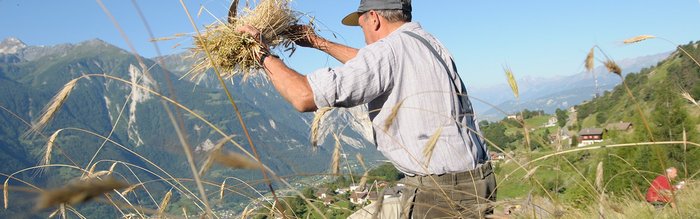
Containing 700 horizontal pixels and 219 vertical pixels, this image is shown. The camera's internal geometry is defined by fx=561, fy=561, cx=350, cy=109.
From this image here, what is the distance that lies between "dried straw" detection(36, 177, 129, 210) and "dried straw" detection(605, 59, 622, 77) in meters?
2.07

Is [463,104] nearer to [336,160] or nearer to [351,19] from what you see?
[336,160]

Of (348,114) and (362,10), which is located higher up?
(362,10)

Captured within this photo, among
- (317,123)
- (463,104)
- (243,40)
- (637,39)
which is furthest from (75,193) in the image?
(637,39)

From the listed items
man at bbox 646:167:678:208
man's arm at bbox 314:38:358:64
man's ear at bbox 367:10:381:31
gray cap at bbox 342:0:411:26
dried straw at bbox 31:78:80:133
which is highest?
gray cap at bbox 342:0:411:26

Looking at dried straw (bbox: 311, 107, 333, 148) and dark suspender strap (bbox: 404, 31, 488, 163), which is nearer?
dried straw (bbox: 311, 107, 333, 148)

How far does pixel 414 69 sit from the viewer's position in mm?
2705

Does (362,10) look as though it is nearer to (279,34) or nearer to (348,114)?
(348,114)

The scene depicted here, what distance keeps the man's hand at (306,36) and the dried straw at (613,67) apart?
6.57 feet

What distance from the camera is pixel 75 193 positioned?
86cm

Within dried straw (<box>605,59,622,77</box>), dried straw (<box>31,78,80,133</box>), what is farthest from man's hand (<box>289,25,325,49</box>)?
dried straw (<box>605,59,622,77</box>)

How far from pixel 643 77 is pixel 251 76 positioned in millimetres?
135658

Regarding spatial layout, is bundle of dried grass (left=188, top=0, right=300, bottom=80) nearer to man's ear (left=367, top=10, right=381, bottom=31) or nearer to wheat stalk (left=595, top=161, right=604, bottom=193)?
man's ear (left=367, top=10, right=381, bottom=31)

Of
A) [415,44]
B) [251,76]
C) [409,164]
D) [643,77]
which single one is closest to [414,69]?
[415,44]

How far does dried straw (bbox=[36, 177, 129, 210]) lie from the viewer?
835 mm
